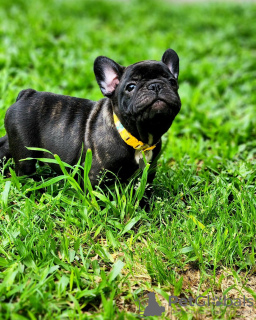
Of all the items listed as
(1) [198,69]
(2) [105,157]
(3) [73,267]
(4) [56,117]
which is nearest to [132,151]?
(2) [105,157]

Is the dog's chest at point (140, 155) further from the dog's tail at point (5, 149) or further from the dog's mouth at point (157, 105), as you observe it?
the dog's tail at point (5, 149)

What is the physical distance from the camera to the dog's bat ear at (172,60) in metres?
3.50

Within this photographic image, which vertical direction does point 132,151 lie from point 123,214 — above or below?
above

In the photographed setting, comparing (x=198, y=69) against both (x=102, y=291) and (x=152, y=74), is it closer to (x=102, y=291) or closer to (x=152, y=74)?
(x=152, y=74)

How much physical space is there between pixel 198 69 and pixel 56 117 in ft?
14.6

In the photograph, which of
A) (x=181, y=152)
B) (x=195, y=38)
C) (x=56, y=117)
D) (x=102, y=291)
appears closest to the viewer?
(x=102, y=291)

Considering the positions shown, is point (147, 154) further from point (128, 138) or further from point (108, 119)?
point (108, 119)

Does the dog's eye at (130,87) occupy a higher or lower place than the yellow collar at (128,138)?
higher

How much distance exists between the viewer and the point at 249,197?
346 centimetres

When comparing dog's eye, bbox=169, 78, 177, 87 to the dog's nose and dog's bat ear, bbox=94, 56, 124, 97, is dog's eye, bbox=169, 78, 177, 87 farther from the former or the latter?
dog's bat ear, bbox=94, 56, 124, 97

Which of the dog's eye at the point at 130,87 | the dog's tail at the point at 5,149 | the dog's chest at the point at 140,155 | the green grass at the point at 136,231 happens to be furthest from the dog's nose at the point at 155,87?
the dog's tail at the point at 5,149

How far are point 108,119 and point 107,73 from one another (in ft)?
1.23

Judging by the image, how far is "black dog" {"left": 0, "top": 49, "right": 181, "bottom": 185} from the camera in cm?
306

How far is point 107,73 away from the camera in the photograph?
3.38m
